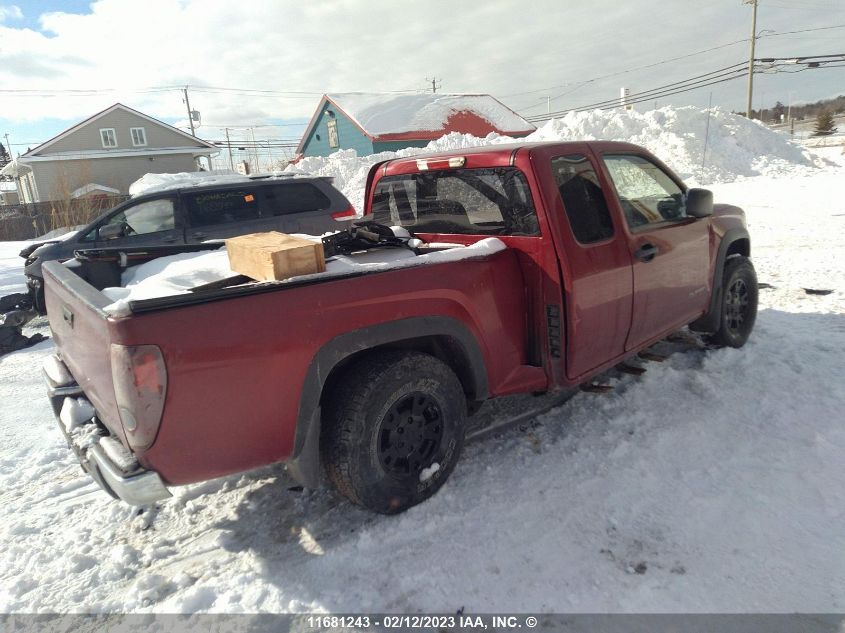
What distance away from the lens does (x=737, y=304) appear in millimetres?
5074

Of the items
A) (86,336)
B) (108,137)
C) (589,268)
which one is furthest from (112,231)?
(108,137)

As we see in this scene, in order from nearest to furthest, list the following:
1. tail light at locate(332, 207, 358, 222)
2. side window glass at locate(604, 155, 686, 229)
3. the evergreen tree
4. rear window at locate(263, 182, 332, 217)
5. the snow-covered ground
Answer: the snow-covered ground → side window glass at locate(604, 155, 686, 229) → rear window at locate(263, 182, 332, 217) → tail light at locate(332, 207, 358, 222) → the evergreen tree

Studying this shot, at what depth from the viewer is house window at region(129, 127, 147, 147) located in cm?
3556

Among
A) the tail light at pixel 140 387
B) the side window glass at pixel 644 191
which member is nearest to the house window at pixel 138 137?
the side window glass at pixel 644 191

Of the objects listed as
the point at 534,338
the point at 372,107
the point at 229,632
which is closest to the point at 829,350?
the point at 534,338

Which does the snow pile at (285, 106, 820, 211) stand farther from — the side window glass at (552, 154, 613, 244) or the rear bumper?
the rear bumper

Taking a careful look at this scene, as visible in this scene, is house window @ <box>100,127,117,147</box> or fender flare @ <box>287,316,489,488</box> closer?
fender flare @ <box>287,316,489,488</box>

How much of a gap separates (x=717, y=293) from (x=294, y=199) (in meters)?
5.89

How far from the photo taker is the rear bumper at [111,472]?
228 centimetres

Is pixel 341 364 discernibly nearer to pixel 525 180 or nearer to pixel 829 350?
pixel 525 180

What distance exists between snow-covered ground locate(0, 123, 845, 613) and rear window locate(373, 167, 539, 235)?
144 centimetres

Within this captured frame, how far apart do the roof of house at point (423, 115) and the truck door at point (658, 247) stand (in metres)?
26.3

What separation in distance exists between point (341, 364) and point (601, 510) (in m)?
1.59

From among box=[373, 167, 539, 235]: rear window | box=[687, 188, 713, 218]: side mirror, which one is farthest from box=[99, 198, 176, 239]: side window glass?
box=[687, 188, 713, 218]: side mirror
